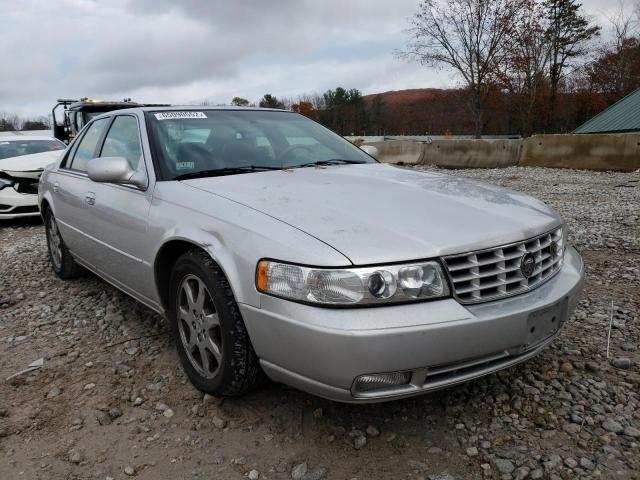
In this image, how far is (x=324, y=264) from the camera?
1800mm

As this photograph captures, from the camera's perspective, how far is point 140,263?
9.01 ft

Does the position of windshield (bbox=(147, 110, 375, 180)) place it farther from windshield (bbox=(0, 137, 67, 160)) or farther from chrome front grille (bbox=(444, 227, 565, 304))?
windshield (bbox=(0, 137, 67, 160))

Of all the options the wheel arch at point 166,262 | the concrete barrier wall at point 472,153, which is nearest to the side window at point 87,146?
the wheel arch at point 166,262

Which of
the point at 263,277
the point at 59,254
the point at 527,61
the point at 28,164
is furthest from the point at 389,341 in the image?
the point at 527,61

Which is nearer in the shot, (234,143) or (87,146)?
(234,143)

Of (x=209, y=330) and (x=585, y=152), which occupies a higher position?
(x=585, y=152)

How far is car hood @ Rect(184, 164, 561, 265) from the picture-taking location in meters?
1.89

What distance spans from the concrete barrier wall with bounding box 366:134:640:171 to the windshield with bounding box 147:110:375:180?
9.33m

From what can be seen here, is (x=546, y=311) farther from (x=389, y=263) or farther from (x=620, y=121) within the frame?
(x=620, y=121)

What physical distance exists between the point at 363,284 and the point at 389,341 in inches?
8.6

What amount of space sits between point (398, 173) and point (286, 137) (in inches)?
32.3

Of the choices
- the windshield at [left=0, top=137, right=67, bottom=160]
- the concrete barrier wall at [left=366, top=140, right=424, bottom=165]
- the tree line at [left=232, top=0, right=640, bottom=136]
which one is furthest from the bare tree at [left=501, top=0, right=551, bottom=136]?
the windshield at [left=0, top=137, right=67, bottom=160]

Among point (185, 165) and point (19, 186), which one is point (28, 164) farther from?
point (185, 165)

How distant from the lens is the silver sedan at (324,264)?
1.79 metres
